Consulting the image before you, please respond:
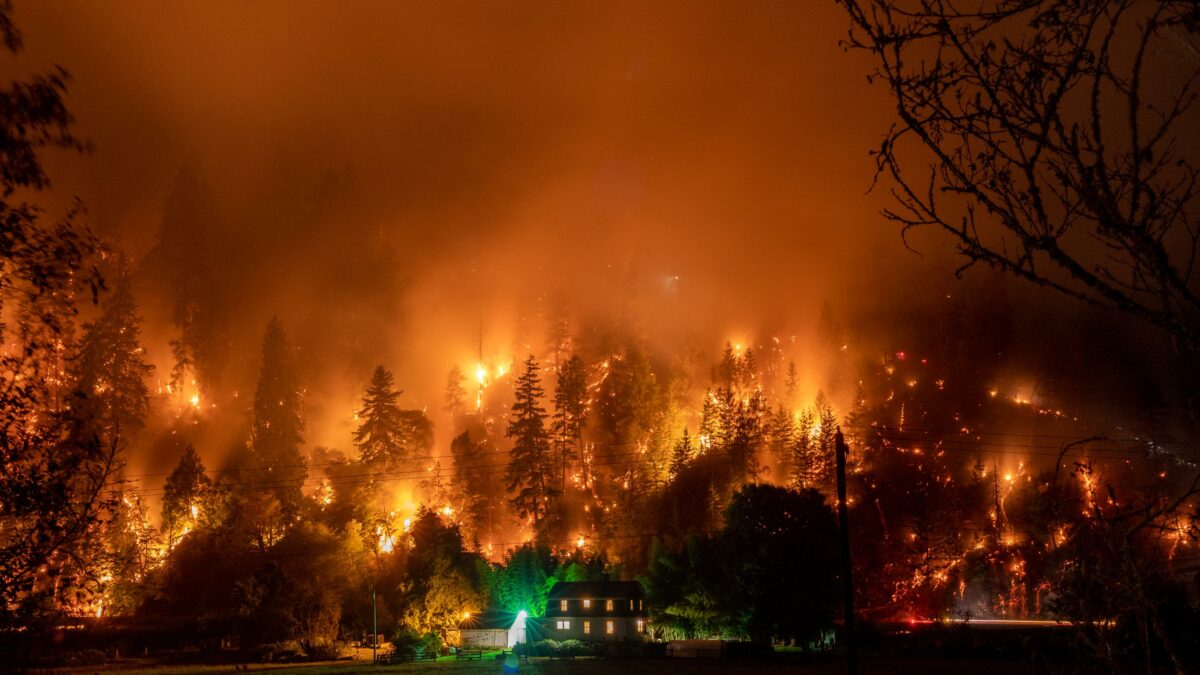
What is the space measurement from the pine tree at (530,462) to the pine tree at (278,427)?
19.1 meters

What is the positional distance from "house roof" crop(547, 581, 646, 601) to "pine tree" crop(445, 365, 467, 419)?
37.5 metres

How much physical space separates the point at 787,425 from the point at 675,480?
43.4ft

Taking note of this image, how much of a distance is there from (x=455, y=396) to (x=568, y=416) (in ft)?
59.8

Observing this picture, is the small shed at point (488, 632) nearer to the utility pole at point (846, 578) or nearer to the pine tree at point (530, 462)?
the pine tree at point (530, 462)

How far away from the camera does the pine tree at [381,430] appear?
73.7 meters

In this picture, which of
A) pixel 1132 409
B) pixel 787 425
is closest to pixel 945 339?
pixel 1132 409

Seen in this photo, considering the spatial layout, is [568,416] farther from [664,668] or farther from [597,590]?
[664,668]

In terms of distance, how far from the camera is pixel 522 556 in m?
63.6

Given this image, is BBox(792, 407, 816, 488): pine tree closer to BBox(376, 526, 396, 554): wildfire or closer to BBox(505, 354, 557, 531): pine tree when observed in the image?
BBox(505, 354, 557, 531): pine tree

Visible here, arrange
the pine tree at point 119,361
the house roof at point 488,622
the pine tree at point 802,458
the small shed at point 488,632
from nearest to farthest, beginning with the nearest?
1. the small shed at point 488,632
2. the house roof at point 488,622
3. the pine tree at point 802,458
4. the pine tree at point 119,361

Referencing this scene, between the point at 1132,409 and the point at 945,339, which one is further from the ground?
the point at 945,339

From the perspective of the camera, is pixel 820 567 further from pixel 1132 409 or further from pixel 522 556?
pixel 1132 409

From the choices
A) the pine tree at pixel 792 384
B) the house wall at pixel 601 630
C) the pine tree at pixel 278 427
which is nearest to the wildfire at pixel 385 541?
the pine tree at pixel 278 427

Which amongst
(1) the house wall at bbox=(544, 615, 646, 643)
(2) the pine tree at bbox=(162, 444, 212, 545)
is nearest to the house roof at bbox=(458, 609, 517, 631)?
(1) the house wall at bbox=(544, 615, 646, 643)
